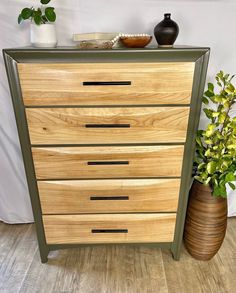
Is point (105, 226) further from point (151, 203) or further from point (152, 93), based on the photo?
point (152, 93)

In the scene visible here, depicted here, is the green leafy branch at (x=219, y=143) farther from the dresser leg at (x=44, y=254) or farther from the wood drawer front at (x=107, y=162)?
the dresser leg at (x=44, y=254)

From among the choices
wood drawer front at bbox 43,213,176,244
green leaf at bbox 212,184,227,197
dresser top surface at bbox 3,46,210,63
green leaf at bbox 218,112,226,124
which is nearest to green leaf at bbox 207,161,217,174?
green leaf at bbox 212,184,227,197

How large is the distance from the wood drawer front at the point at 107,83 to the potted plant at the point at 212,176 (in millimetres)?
203

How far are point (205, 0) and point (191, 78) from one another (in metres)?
0.61

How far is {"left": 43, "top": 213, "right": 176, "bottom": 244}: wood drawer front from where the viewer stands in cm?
127

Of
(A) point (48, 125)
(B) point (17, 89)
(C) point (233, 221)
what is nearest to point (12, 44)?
(B) point (17, 89)

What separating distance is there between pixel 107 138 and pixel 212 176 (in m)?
0.59

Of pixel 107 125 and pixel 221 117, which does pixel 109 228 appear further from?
pixel 221 117

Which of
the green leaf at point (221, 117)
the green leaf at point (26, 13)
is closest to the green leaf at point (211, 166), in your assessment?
the green leaf at point (221, 117)

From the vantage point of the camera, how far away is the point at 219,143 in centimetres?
116

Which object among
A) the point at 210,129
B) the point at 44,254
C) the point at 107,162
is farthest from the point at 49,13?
the point at 44,254

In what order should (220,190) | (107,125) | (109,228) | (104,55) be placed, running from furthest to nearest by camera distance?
(109,228) < (220,190) < (107,125) < (104,55)

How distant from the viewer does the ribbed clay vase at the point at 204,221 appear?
49.6 inches

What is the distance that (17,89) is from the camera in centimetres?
101
